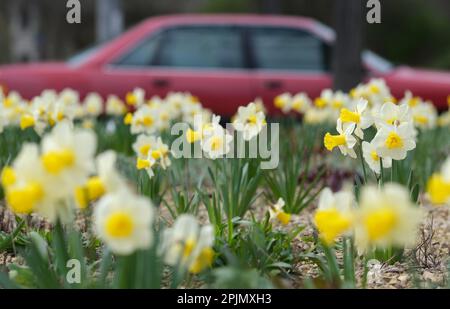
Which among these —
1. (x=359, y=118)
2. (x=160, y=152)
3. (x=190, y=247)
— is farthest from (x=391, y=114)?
(x=190, y=247)

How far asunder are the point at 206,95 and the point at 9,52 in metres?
18.8

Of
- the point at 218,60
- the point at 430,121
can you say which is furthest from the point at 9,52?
the point at 430,121

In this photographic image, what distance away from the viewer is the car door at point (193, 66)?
6.73 m

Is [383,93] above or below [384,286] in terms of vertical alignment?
above

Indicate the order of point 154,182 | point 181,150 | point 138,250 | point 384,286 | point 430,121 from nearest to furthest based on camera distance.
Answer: point 138,250
point 384,286
point 154,182
point 181,150
point 430,121

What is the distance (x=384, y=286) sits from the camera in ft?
7.02

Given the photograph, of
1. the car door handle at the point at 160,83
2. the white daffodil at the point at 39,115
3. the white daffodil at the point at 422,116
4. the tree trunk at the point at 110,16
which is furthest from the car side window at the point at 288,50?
the tree trunk at the point at 110,16

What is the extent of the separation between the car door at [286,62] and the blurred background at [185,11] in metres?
4.54

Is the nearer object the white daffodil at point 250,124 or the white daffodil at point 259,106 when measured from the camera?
the white daffodil at point 250,124

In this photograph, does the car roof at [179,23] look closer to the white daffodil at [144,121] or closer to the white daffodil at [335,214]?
the white daffodil at [144,121]

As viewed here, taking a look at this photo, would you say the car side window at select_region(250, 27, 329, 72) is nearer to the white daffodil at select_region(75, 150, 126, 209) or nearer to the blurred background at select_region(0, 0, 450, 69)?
the blurred background at select_region(0, 0, 450, 69)

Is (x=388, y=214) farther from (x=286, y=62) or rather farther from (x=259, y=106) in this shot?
(x=286, y=62)
